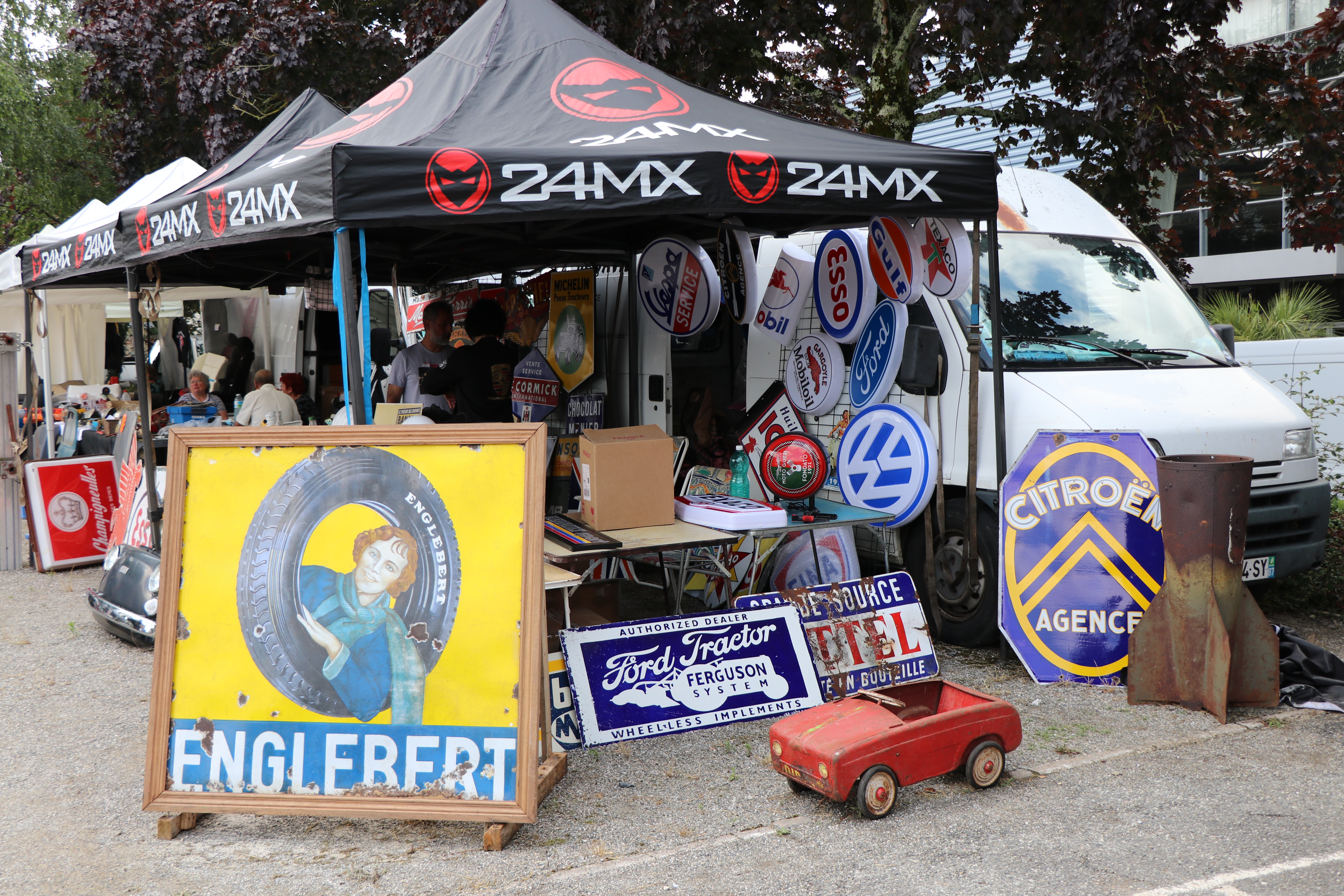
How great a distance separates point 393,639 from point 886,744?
5.60ft

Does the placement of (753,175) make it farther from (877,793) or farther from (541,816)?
(541,816)

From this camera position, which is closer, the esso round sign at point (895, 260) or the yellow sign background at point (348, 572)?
the yellow sign background at point (348, 572)

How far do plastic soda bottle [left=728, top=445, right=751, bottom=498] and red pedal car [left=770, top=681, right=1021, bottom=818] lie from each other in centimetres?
236

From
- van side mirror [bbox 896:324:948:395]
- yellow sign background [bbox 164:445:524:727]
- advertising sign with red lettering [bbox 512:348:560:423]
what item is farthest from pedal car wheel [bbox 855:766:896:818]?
advertising sign with red lettering [bbox 512:348:560:423]

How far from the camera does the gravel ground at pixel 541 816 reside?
127 inches

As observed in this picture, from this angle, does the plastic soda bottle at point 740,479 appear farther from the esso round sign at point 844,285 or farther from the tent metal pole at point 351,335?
the tent metal pole at point 351,335

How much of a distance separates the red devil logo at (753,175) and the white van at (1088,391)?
159 centimetres

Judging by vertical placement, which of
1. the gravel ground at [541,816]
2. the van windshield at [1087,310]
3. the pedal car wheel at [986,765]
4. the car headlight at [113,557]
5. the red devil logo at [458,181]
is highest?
the red devil logo at [458,181]

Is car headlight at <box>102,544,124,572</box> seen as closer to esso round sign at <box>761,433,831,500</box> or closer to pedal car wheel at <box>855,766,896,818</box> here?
esso round sign at <box>761,433,831,500</box>

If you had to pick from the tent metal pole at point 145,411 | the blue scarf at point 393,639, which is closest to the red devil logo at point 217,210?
the tent metal pole at point 145,411

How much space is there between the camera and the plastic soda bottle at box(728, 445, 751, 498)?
20.5 ft

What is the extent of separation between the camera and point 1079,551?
4.93 meters

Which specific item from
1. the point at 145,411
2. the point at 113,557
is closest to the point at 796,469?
the point at 145,411

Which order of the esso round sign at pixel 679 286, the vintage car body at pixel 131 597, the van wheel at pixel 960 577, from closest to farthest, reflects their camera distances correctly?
the van wheel at pixel 960 577 → the vintage car body at pixel 131 597 → the esso round sign at pixel 679 286
